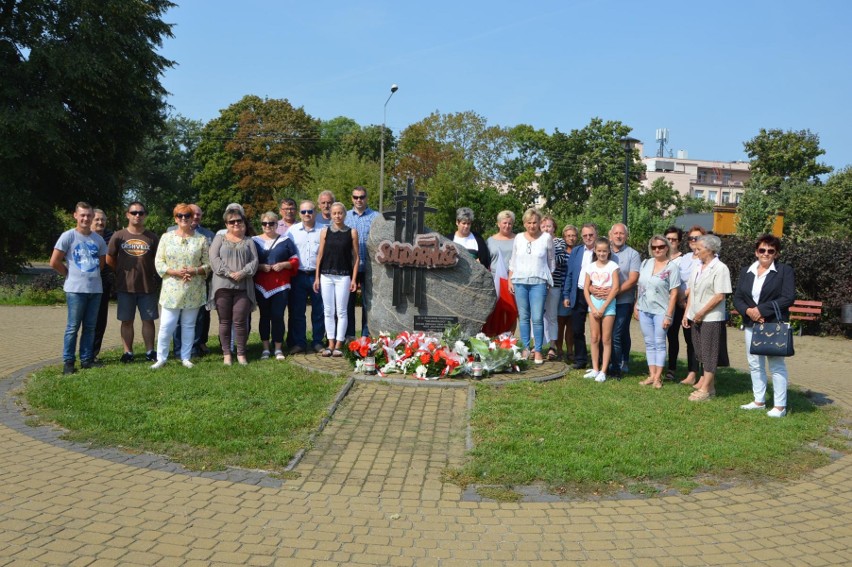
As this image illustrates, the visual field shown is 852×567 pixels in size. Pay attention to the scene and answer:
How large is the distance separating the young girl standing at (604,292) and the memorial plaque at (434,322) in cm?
167

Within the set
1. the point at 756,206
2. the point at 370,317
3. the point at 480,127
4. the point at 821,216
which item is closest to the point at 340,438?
the point at 370,317

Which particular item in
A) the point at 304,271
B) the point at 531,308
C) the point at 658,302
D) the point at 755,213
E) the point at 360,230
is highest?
the point at 755,213

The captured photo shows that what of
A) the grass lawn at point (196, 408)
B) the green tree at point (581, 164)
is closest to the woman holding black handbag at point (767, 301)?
the grass lawn at point (196, 408)

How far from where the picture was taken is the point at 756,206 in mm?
27625

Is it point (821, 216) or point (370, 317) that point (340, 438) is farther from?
point (821, 216)

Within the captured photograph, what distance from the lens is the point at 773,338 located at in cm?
682

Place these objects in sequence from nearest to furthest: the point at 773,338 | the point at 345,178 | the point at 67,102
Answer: the point at 773,338 < the point at 67,102 < the point at 345,178

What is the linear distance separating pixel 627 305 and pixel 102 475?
5.97 metres

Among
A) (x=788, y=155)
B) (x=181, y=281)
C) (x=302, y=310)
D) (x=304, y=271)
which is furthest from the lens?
(x=788, y=155)

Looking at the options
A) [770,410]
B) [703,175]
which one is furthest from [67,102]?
[703,175]

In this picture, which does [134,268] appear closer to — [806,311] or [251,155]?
[806,311]

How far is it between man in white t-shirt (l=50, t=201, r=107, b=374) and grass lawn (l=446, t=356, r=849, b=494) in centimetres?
462

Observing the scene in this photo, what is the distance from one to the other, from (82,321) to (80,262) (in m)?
0.71

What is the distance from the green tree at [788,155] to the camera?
48.9 meters
